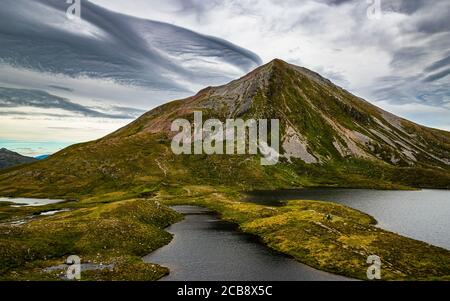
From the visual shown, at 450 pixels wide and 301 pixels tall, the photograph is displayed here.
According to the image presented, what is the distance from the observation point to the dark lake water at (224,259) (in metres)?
65.4

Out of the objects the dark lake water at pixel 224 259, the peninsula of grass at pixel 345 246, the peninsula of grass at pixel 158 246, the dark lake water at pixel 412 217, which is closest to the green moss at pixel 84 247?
the peninsula of grass at pixel 158 246

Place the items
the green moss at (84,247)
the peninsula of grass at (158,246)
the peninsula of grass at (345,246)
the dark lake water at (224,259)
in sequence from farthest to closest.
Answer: the peninsula of grass at (345,246)
the dark lake water at (224,259)
the peninsula of grass at (158,246)
the green moss at (84,247)

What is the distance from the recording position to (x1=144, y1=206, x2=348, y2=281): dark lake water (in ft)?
214

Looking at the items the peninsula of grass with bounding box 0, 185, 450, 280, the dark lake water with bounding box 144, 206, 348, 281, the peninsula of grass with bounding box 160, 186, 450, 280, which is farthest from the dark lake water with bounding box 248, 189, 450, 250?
the dark lake water with bounding box 144, 206, 348, 281

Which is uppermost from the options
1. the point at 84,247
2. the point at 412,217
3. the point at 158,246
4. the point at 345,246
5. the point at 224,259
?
the point at 345,246

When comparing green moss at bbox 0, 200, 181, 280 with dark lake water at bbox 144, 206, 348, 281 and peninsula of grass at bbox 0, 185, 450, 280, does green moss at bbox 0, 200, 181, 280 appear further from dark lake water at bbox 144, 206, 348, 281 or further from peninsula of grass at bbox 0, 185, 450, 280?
dark lake water at bbox 144, 206, 348, 281

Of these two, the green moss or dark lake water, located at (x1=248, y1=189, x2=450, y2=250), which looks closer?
the green moss

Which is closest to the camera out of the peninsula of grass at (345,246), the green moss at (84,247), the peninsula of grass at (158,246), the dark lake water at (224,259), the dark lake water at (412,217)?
the green moss at (84,247)

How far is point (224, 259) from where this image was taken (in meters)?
75.6

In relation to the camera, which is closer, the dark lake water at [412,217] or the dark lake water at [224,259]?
the dark lake water at [224,259]

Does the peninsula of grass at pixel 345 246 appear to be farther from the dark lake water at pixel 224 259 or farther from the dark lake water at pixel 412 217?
the dark lake water at pixel 412 217

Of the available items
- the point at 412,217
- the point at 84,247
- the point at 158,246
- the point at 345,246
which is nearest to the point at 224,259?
the point at 158,246

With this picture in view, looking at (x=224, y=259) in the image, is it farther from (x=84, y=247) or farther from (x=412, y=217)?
(x=412, y=217)

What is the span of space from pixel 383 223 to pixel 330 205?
84.5 ft
